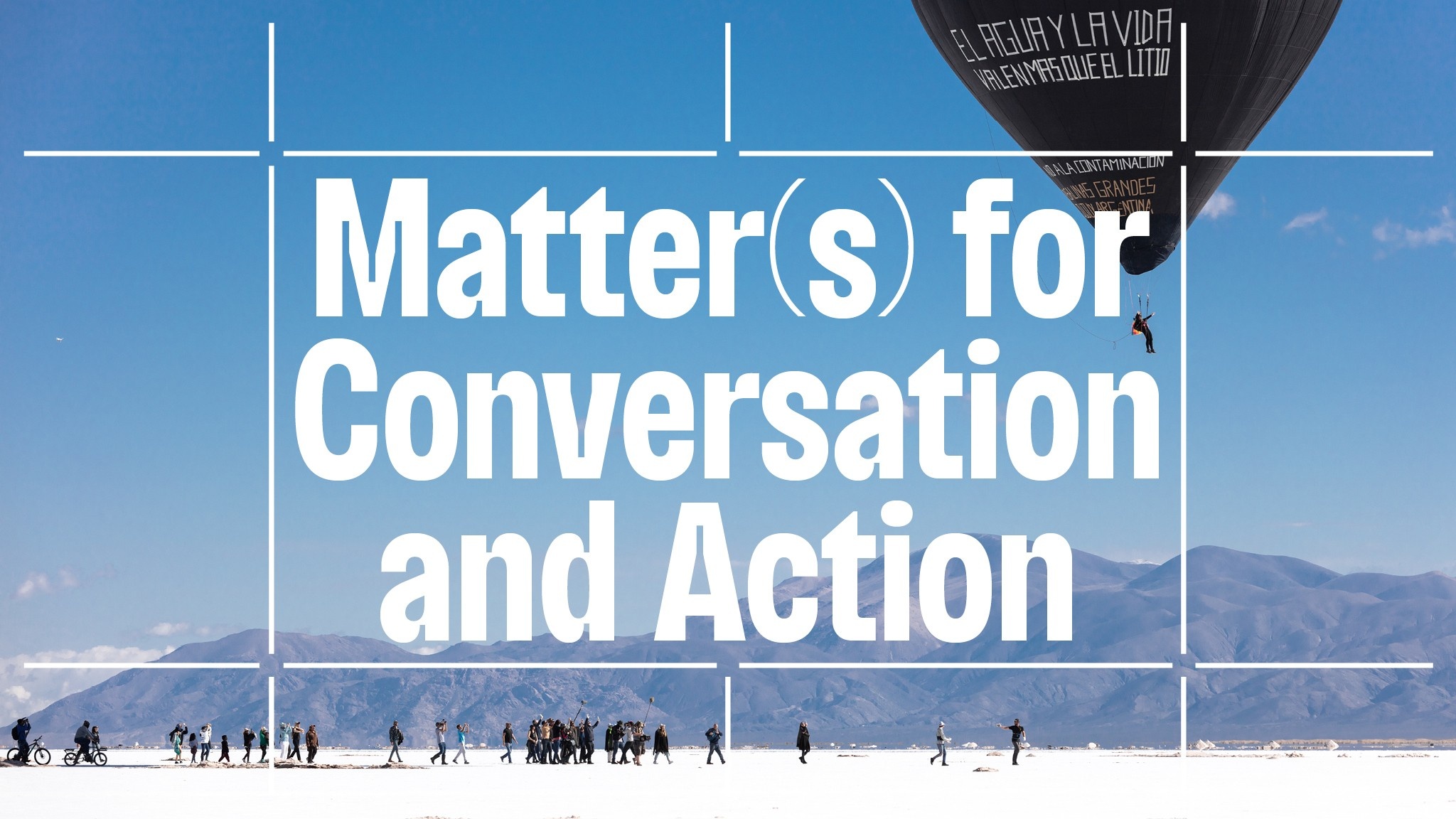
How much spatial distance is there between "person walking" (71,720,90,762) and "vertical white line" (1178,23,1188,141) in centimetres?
3252

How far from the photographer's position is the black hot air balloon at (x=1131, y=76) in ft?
112

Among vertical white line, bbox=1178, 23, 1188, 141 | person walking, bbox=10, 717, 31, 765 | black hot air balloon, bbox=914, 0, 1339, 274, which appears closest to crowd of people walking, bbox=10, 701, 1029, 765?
person walking, bbox=10, 717, 31, 765

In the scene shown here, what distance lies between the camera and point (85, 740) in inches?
1897

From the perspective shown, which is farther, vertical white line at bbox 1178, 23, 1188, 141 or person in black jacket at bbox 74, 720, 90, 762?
person in black jacket at bbox 74, 720, 90, 762

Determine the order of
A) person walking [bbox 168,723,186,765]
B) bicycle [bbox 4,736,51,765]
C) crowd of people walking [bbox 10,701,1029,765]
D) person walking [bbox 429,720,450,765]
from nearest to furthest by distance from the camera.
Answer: person walking [bbox 429,720,450,765] < crowd of people walking [bbox 10,701,1029,765] < bicycle [bbox 4,736,51,765] < person walking [bbox 168,723,186,765]

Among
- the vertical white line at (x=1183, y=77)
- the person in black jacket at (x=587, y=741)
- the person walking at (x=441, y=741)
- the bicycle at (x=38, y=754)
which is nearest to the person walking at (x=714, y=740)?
the person in black jacket at (x=587, y=741)

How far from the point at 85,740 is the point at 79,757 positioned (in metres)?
1.65

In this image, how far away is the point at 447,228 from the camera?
28453 mm

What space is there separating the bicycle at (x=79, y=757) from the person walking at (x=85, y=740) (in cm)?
15

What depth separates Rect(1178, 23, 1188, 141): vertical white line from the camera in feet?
112

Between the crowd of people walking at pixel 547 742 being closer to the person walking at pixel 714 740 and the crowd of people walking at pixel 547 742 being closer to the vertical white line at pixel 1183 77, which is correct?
the person walking at pixel 714 740

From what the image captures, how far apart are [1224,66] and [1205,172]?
328 cm

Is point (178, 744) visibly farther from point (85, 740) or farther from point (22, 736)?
point (22, 736)

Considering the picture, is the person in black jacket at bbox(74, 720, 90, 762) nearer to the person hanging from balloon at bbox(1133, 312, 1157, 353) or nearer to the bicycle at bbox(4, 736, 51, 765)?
the bicycle at bbox(4, 736, 51, 765)
